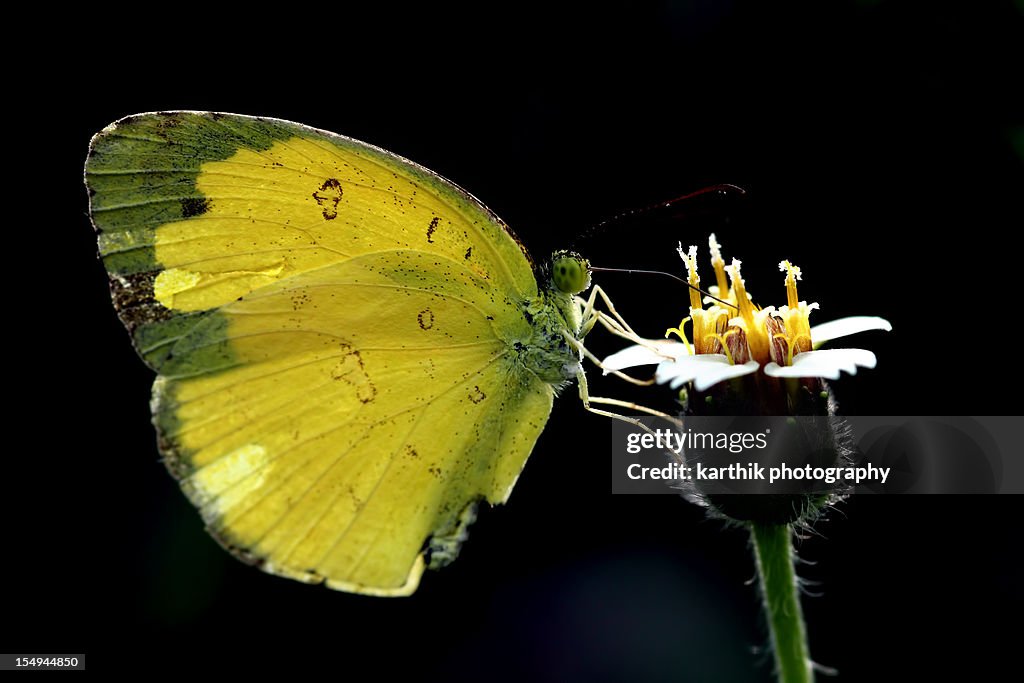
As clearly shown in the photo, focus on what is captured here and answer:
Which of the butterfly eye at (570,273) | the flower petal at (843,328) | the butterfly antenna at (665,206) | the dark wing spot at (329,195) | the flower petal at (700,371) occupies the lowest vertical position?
the flower petal at (700,371)

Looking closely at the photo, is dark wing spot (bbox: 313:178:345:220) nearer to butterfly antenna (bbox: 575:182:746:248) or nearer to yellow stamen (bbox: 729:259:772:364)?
butterfly antenna (bbox: 575:182:746:248)

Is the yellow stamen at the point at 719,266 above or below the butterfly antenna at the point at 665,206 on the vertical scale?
below

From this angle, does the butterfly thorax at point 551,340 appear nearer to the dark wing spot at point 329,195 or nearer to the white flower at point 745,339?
the white flower at point 745,339
